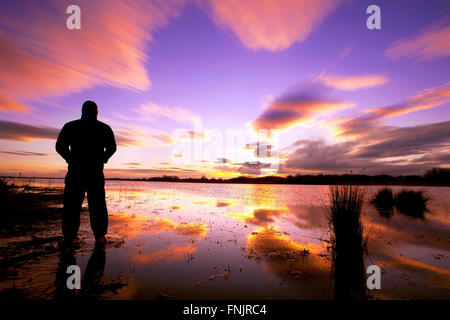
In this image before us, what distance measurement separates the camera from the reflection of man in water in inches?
211

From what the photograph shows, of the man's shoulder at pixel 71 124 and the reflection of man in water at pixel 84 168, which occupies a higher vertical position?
the man's shoulder at pixel 71 124

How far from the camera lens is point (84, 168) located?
18.1ft

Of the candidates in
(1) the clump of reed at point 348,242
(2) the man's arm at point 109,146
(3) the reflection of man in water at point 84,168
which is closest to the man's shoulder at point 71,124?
(3) the reflection of man in water at point 84,168

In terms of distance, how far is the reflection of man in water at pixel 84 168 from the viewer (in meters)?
5.35

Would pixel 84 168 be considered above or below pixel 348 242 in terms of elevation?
above

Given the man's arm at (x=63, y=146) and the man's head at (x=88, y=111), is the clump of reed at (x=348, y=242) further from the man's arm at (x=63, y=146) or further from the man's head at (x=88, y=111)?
the man's head at (x=88, y=111)

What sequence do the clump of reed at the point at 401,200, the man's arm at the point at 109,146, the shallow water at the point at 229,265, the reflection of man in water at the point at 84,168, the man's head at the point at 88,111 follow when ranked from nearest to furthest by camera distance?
1. the shallow water at the point at 229,265
2. the reflection of man in water at the point at 84,168
3. the man's head at the point at 88,111
4. the man's arm at the point at 109,146
5. the clump of reed at the point at 401,200

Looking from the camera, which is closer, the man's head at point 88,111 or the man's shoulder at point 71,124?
the man's shoulder at point 71,124

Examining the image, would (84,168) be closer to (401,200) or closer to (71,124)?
(71,124)

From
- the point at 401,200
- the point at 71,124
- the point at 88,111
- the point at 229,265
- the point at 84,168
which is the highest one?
the point at 88,111

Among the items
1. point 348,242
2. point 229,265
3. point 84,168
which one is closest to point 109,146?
point 84,168
